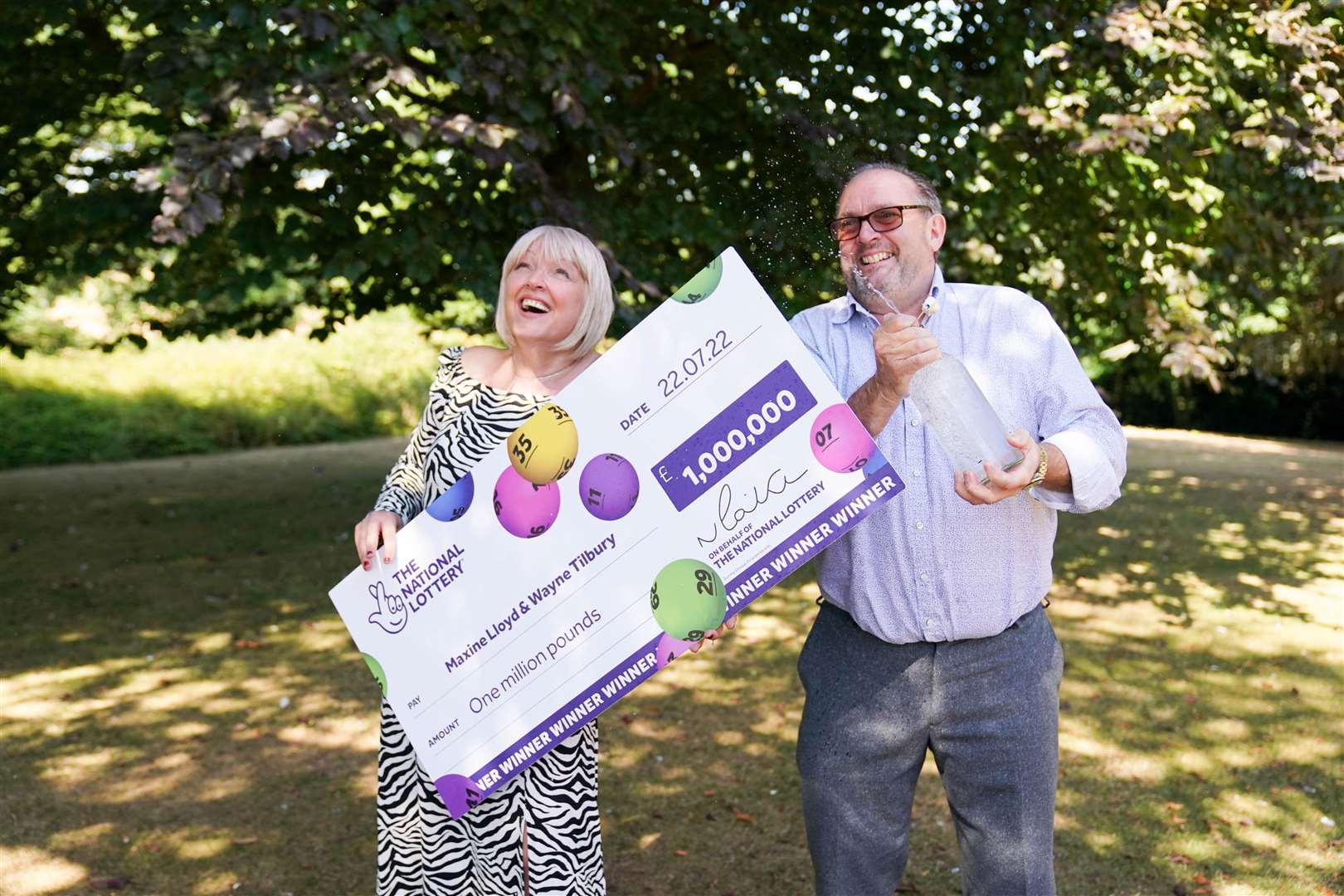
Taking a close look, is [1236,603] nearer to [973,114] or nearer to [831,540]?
[973,114]

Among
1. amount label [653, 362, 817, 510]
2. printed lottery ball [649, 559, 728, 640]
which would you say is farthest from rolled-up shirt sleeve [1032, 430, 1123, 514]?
printed lottery ball [649, 559, 728, 640]

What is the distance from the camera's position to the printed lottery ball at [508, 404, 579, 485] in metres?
2.29

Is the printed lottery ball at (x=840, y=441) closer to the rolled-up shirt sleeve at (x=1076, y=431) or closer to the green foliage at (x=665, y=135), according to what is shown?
the rolled-up shirt sleeve at (x=1076, y=431)

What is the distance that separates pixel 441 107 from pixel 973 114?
295 cm

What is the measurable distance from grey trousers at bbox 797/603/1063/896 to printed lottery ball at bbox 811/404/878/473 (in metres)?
0.44

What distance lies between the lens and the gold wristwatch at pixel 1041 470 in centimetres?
206

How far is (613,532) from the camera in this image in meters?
2.28

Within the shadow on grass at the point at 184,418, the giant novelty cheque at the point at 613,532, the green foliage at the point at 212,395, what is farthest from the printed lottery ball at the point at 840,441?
the shadow on grass at the point at 184,418

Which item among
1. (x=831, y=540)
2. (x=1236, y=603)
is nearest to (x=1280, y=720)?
(x=1236, y=603)

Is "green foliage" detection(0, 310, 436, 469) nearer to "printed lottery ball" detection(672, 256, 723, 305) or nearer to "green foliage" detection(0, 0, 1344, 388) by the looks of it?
"green foliage" detection(0, 0, 1344, 388)

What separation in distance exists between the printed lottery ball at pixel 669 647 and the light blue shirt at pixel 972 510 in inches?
14.9

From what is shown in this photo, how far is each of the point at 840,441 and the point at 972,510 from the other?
337 mm

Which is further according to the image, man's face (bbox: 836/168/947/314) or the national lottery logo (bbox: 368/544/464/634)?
the national lottery logo (bbox: 368/544/464/634)

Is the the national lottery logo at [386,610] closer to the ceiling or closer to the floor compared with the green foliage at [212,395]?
closer to the floor
